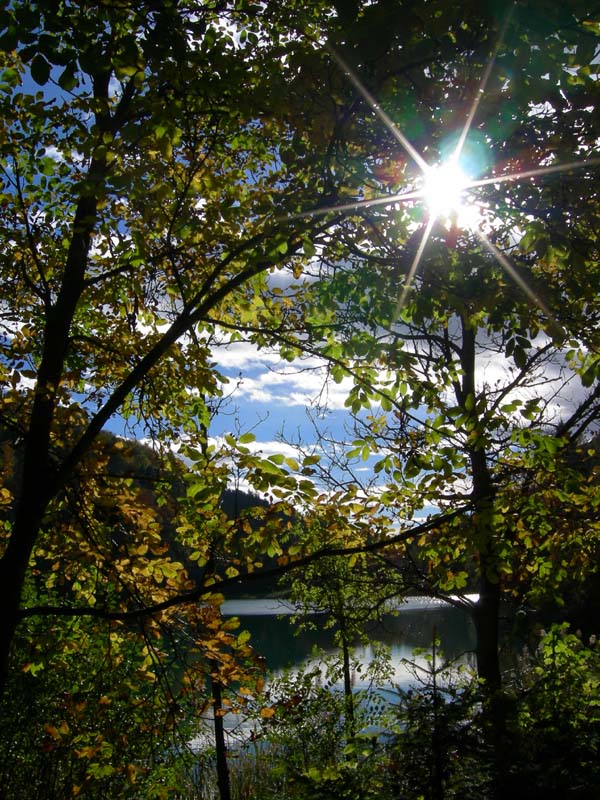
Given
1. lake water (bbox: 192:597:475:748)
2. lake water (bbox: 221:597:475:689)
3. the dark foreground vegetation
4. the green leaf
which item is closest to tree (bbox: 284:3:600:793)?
the dark foreground vegetation

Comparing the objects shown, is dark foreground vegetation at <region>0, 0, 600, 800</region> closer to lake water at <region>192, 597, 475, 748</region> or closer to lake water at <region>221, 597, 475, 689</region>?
lake water at <region>192, 597, 475, 748</region>

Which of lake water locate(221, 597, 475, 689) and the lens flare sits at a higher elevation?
the lens flare

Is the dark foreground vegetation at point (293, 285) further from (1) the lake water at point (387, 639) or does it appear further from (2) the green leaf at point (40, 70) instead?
(1) the lake water at point (387, 639)

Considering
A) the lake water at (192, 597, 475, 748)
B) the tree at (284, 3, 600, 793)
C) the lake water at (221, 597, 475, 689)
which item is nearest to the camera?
the tree at (284, 3, 600, 793)

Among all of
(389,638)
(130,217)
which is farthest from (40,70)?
Answer: (389,638)

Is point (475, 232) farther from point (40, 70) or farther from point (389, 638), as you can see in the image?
point (389, 638)

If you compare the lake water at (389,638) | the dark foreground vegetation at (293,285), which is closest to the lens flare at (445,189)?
the dark foreground vegetation at (293,285)

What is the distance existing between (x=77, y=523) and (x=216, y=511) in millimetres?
1242

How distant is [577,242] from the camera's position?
8.82ft

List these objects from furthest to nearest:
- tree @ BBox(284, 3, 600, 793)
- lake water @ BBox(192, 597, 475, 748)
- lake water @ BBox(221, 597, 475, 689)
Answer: lake water @ BBox(221, 597, 475, 689) < lake water @ BBox(192, 597, 475, 748) < tree @ BBox(284, 3, 600, 793)

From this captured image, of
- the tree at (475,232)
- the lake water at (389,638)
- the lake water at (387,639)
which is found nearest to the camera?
the tree at (475,232)

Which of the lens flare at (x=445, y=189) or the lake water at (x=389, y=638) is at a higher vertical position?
the lens flare at (x=445, y=189)

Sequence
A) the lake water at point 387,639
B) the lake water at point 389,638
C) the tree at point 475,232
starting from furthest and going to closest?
the lake water at point 389,638 < the lake water at point 387,639 < the tree at point 475,232

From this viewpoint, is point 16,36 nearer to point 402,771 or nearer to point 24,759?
point 402,771
